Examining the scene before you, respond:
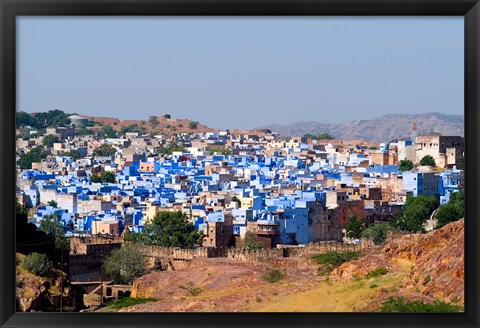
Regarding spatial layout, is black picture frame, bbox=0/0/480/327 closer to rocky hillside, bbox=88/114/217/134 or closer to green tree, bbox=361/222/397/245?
green tree, bbox=361/222/397/245

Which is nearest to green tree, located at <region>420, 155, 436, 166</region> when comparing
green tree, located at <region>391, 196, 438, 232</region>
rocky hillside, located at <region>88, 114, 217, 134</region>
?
green tree, located at <region>391, 196, 438, 232</region>

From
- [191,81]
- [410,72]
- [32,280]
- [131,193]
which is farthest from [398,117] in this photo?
[32,280]

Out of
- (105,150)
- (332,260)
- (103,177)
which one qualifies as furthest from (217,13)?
(105,150)

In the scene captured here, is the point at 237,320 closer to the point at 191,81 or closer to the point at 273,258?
the point at 273,258

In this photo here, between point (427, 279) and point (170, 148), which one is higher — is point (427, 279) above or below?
below

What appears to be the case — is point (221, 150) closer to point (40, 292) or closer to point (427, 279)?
point (40, 292)

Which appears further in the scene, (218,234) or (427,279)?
(218,234)

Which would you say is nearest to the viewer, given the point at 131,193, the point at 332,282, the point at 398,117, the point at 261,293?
the point at 332,282
